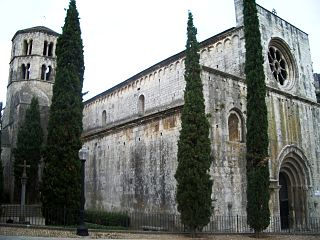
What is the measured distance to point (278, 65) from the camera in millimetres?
22578

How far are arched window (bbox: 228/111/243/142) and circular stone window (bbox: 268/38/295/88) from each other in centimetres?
564

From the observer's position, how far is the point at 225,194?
1606 cm

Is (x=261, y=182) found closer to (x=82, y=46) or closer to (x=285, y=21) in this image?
(x=82, y=46)

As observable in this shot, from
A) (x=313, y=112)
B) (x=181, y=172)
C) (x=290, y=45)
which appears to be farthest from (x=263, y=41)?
(x=181, y=172)

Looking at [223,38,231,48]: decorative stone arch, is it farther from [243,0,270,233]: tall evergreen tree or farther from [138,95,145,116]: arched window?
[138,95,145,116]: arched window

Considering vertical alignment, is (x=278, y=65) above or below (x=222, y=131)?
above

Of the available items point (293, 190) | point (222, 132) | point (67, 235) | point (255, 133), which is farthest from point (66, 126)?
point (293, 190)

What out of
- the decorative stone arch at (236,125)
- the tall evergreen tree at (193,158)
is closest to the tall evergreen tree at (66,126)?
the tall evergreen tree at (193,158)

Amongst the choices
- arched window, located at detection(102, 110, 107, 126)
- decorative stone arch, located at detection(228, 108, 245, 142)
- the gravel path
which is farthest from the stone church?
the gravel path

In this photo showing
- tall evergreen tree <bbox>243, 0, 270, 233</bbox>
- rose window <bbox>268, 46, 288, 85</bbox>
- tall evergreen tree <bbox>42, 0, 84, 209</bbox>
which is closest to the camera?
tall evergreen tree <bbox>42, 0, 84, 209</bbox>

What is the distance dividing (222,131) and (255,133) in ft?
5.16

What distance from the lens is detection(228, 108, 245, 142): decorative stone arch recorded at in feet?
57.9

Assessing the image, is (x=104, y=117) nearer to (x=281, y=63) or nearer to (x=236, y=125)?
(x=236, y=125)

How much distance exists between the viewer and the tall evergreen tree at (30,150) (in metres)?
28.7
